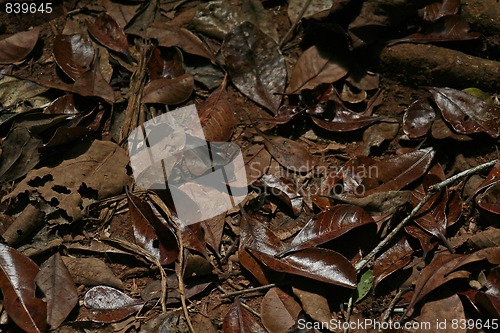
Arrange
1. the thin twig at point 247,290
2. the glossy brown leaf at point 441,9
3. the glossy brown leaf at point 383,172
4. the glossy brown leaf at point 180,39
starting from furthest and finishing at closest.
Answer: the glossy brown leaf at point 180,39 < the glossy brown leaf at point 441,9 < the glossy brown leaf at point 383,172 < the thin twig at point 247,290

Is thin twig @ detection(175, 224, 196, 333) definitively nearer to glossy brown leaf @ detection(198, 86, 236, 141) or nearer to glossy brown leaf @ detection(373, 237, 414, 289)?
glossy brown leaf @ detection(198, 86, 236, 141)

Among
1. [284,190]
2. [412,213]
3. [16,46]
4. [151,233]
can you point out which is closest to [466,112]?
[412,213]

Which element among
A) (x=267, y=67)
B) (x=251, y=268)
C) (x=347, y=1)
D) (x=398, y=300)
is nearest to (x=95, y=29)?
(x=267, y=67)

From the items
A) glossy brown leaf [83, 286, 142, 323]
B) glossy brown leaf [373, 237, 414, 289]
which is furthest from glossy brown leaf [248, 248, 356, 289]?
glossy brown leaf [83, 286, 142, 323]

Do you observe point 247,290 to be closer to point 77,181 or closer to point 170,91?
point 77,181

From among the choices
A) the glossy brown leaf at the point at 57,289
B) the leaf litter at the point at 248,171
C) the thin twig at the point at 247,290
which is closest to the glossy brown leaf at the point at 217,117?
the leaf litter at the point at 248,171

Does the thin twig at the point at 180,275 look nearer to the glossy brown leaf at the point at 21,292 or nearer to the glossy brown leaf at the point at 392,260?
the glossy brown leaf at the point at 21,292
